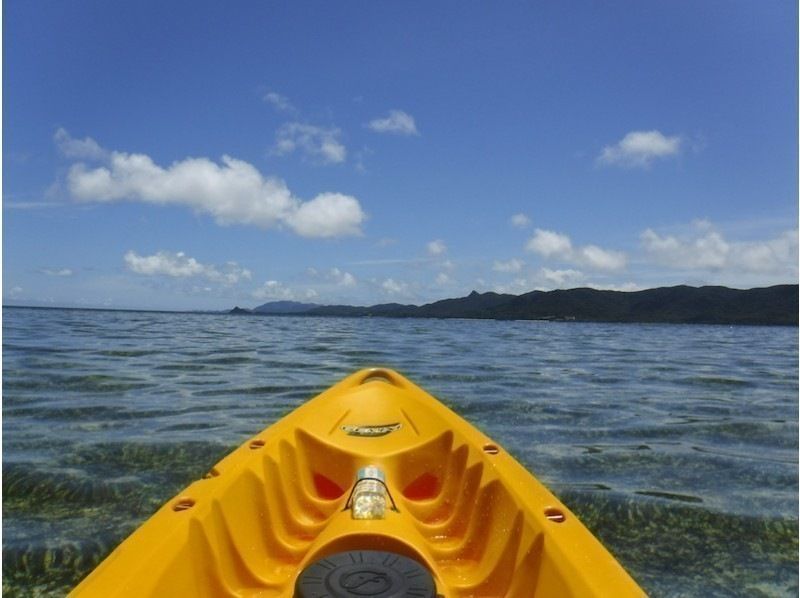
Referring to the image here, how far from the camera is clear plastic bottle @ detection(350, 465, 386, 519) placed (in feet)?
9.93

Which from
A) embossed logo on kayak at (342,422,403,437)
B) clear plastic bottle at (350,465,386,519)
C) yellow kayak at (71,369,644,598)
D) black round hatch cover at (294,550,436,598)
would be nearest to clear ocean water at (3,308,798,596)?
yellow kayak at (71,369,644,598)

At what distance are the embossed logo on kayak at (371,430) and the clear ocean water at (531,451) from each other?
1767 mm

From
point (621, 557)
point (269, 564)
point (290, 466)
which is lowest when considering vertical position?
point (621, 557)

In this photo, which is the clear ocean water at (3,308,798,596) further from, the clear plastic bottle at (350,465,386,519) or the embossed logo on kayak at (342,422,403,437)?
the clear plastic bottle at (350,465,386,519)

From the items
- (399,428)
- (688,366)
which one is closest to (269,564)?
(399,428)

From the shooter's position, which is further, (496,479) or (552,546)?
(496,479)

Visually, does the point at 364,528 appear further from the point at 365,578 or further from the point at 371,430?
the point at 371,430

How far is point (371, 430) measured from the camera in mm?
5211

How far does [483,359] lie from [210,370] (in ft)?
28.6

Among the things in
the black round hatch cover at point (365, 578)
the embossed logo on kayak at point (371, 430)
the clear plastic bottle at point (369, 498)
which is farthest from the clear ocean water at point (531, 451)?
the black round hatch cover at point (365, 578)

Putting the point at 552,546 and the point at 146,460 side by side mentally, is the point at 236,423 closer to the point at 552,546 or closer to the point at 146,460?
the point at 146,460

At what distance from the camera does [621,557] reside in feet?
14.1

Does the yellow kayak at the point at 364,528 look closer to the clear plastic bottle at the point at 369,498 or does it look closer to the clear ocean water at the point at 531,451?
the clear plastic bottle at the point at 369,498

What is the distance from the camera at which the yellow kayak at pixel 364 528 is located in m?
2.27
